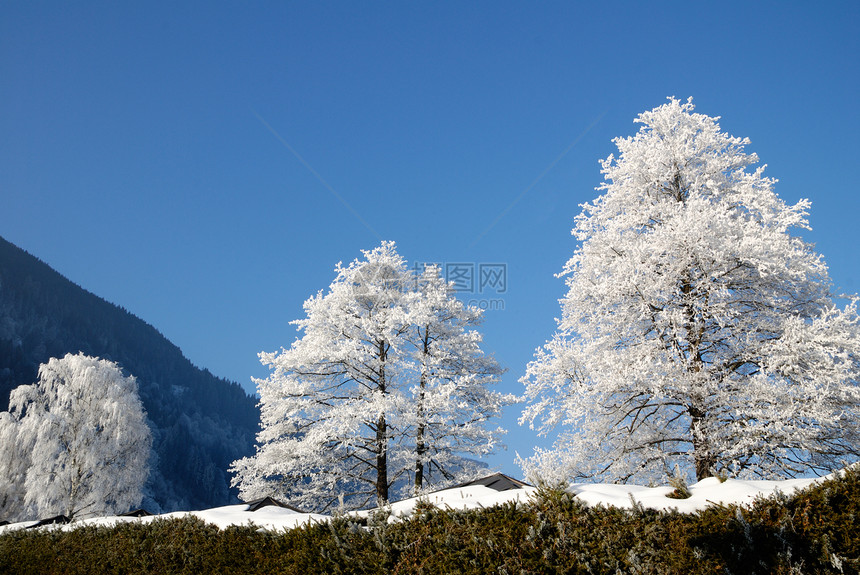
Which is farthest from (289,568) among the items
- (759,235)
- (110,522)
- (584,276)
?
(759,235)

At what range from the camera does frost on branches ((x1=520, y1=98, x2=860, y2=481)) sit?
818 centimetres

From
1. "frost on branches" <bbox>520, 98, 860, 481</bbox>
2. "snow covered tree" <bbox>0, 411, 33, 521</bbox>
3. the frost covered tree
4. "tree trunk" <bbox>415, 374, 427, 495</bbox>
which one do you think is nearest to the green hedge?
"frost on branches" <bbox>520, 98, 860, 481</bbox>

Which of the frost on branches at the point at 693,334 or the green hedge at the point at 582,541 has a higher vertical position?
the frost on branches at the point at 693,334

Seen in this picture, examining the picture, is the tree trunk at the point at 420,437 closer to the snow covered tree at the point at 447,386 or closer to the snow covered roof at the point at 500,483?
the snow covered tree at the point at 447,386

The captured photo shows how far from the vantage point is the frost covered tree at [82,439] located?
2211cm

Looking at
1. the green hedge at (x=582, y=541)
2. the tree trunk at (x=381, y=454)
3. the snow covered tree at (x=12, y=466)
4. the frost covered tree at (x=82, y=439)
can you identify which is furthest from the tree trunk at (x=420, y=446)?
the snow covered tree at (x=12, y=466)

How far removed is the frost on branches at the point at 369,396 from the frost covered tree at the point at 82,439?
1292 centimetres

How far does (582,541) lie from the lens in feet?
10.8

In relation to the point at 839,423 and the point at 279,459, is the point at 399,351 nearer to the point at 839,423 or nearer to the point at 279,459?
the point at 279,459

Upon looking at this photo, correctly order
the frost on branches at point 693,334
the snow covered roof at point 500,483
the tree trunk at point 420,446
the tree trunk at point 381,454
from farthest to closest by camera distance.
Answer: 1. the tree trunk at point 381,454
2. the tree trunk at point 420,446
3. the frost on branches at point 693,334
4. the snow covered roof at point 500,483

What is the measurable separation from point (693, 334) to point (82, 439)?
26.5 metres

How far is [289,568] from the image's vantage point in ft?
13.6

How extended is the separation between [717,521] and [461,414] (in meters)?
10.8

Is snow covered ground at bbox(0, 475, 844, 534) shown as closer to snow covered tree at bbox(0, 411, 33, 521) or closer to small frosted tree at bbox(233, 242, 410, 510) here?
small frosted tree at bbox(233, 242, 410, 510)
